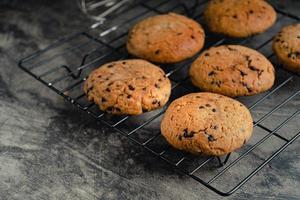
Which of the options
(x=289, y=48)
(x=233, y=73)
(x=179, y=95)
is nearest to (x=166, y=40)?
(x=179, y=95)

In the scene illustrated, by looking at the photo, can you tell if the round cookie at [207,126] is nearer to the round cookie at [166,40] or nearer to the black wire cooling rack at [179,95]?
the black wire cooling rack at [179,95]

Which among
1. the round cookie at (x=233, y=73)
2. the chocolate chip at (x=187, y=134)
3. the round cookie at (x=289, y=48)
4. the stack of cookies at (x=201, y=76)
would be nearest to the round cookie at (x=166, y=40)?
the stack of cookies at (x=201, y=76)

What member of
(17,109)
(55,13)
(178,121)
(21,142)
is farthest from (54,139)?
(55,13)

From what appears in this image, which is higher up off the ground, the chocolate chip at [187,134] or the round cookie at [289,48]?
the chocolate chip at [187,134]

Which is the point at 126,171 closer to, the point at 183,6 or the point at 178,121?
the point at 178,121

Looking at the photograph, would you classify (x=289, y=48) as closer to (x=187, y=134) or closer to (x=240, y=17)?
(x=240, y=17)

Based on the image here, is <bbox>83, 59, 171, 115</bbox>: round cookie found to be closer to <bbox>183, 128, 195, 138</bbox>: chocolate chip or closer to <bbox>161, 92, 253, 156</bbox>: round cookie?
<bbox>161, 92, 253, 156</bbox>: round cookie

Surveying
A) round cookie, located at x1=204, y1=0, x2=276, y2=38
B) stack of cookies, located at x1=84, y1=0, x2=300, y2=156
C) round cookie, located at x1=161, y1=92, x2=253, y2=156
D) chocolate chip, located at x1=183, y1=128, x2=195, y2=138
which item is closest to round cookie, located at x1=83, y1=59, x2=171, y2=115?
stack of cookies, located at x1=84, y1=0, x2=300, y2=156
